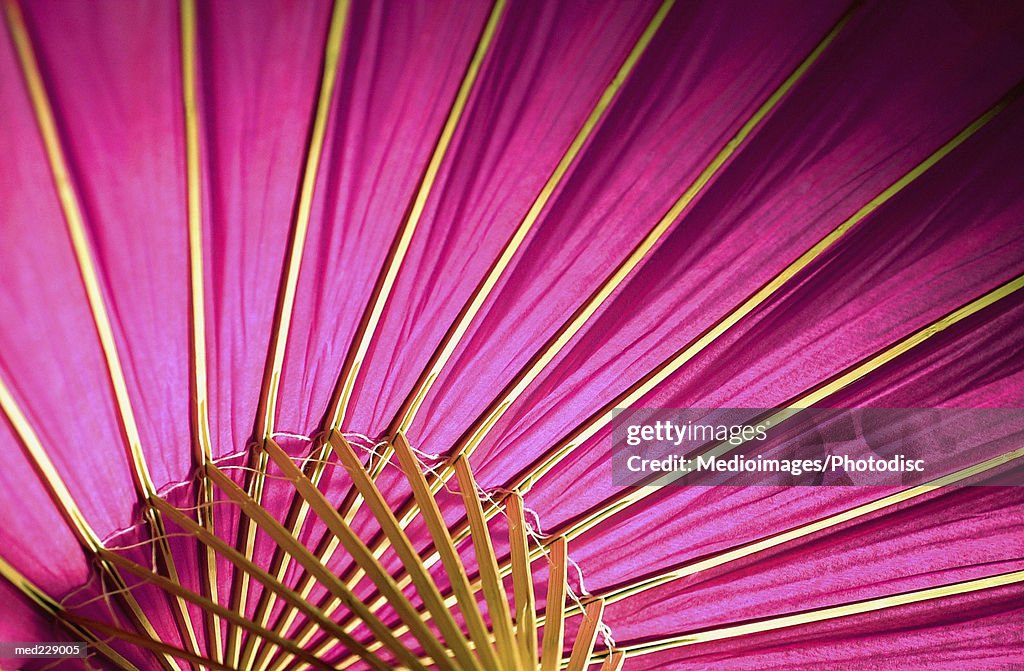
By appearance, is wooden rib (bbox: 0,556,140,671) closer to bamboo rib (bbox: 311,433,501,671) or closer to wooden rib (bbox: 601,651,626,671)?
bamboo rib (bbox: 311,433,501,671)

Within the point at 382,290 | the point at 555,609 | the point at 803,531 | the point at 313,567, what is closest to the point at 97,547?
the point at 313,567

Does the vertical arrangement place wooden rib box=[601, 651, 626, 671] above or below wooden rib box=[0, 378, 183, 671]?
below

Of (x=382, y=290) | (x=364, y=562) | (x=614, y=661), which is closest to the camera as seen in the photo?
(x=364, y=562)

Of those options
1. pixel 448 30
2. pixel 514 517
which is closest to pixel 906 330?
pixel 514 517

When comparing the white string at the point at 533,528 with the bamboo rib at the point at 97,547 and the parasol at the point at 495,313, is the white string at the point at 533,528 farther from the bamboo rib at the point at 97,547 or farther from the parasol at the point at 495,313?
the bamboo rib at the point at 97,547

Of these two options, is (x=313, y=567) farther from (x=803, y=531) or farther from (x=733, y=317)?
(x=803, y=531)

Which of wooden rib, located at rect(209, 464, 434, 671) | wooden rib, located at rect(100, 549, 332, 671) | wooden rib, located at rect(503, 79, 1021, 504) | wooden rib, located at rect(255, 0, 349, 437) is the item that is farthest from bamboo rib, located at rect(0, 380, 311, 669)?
wooden rib, located at rect(503, 79, 1021, 504)

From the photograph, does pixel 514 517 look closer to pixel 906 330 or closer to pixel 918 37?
pixel 906 330
